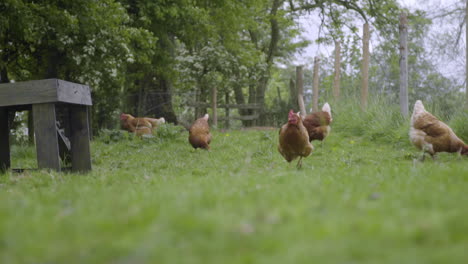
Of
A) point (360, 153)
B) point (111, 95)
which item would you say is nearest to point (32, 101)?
point (360, 153)

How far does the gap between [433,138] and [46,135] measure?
19.2 feet

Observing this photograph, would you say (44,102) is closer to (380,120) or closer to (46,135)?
(46,135)

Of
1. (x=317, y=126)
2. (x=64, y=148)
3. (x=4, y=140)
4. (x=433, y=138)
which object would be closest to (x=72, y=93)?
(x=64, y=148)

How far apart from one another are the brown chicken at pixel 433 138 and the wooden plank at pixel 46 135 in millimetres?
5496

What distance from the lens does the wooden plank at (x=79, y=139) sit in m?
6.44

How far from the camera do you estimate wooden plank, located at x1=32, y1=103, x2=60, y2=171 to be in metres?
5.65

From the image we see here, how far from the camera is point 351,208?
101 inches

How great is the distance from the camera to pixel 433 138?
6.79 m

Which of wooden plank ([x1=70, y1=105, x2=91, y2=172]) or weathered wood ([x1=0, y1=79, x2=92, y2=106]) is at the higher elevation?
weathered wood ([x1=0, y1=79, x2=92, y2=106])

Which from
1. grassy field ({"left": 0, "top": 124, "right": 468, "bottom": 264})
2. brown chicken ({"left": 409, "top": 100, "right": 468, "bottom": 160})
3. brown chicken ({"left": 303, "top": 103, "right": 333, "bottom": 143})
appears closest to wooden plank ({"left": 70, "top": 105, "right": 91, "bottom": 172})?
grassy field ({"left": 0, "top": 124, "right": 468, "bottom": 264})

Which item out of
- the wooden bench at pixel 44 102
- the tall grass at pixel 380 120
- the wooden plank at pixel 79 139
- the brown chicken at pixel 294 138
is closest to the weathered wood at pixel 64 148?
the wooden plank at pixel 79 139

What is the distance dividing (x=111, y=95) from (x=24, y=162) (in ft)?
30.1

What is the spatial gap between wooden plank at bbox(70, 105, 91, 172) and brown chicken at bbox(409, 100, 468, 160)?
526 centimetres

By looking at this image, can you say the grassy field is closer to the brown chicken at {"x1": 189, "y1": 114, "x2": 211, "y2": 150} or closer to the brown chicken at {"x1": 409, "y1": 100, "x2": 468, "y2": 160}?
the brown chicken at {"x1": 409, "y1": 100, "x2": 468, "y2": 160}
